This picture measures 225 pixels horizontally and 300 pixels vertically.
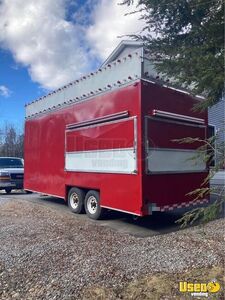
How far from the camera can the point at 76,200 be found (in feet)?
29.4

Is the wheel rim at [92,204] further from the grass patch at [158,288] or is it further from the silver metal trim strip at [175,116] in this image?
the grass patch at [158,288]

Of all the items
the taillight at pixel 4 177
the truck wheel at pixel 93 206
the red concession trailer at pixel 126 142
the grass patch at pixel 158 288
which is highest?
the red concession trailer at pixel 126 142

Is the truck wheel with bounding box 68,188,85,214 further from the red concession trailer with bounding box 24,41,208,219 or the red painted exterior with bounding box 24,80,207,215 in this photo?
the red painted exterior with bounding box 24,80,207,215

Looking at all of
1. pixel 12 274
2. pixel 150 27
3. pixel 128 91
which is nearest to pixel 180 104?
pixel 128 91

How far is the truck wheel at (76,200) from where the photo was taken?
28.2ft

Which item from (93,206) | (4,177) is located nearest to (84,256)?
(93,206)

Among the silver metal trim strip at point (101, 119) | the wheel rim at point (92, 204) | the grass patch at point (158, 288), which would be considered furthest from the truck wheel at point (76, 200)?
the grass patch at point (158, 288)

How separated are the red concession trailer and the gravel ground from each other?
93cm

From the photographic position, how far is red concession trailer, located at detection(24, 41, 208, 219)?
662 cm

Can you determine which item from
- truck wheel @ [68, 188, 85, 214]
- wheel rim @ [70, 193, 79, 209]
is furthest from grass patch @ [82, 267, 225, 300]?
wheel rim @ [70, 193, 79, 209]

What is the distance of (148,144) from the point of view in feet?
21.7

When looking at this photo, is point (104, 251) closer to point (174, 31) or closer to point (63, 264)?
point (63, 264)

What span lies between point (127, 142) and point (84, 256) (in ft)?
9.14

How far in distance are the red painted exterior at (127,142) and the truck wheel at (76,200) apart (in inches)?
7.4
